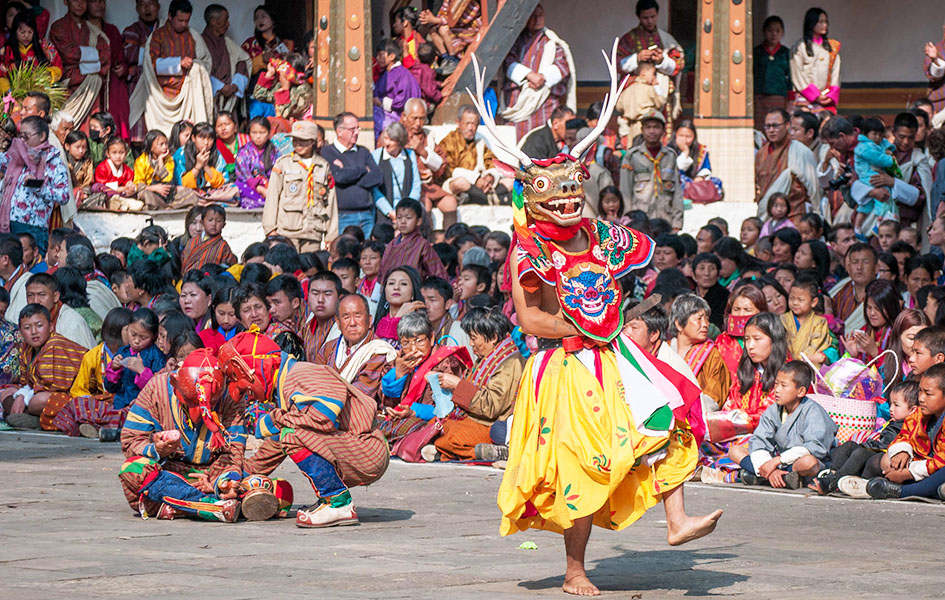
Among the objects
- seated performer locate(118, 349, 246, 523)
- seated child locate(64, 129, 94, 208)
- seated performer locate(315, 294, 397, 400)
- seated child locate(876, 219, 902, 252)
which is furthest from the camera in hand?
seated performer locate(118, 349, 246, 523)

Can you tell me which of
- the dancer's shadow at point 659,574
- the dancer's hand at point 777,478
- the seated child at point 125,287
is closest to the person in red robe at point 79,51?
the seated child at point 125,287

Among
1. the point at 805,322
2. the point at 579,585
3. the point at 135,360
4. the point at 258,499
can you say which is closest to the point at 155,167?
the point at 135,360

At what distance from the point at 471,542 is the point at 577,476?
126 cm

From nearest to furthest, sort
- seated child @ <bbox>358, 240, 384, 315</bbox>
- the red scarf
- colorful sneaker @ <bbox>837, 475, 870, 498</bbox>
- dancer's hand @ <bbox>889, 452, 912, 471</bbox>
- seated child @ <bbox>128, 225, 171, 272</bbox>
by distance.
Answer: dancer's hand @ <bbox>889, 452, 912, 471</bbox>
colorful sneaker @ <bbox>837, 475, 870, 498</bbox>
the red scarf
seated child @ <bbox>358, 240, 384, 315</bbox>
seated child @ <bbox>128, 225, 171, 272</bbox>

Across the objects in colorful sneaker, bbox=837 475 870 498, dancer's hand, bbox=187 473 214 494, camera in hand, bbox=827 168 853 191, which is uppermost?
camera in hand, bbox=827 168 853 191

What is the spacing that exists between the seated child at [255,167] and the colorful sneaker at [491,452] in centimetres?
630

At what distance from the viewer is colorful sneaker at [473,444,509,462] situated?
9.55m

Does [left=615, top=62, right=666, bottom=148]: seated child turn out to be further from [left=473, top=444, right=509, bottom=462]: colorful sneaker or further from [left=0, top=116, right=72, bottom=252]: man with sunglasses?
[left=473, top=444, right=509, bottom=462]: colorful sneaker

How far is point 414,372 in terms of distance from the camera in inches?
408

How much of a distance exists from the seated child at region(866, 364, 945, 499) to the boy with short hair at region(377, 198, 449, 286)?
16.1ft

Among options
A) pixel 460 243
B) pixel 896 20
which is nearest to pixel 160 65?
pixel 460 243

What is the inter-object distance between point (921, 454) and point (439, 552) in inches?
112

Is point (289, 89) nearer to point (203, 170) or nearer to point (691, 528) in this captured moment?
point (203, 170)

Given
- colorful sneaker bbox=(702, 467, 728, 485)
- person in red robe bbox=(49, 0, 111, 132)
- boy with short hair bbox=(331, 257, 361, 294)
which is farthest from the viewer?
person in red robe bbox=(49, 0, 111, 132)
